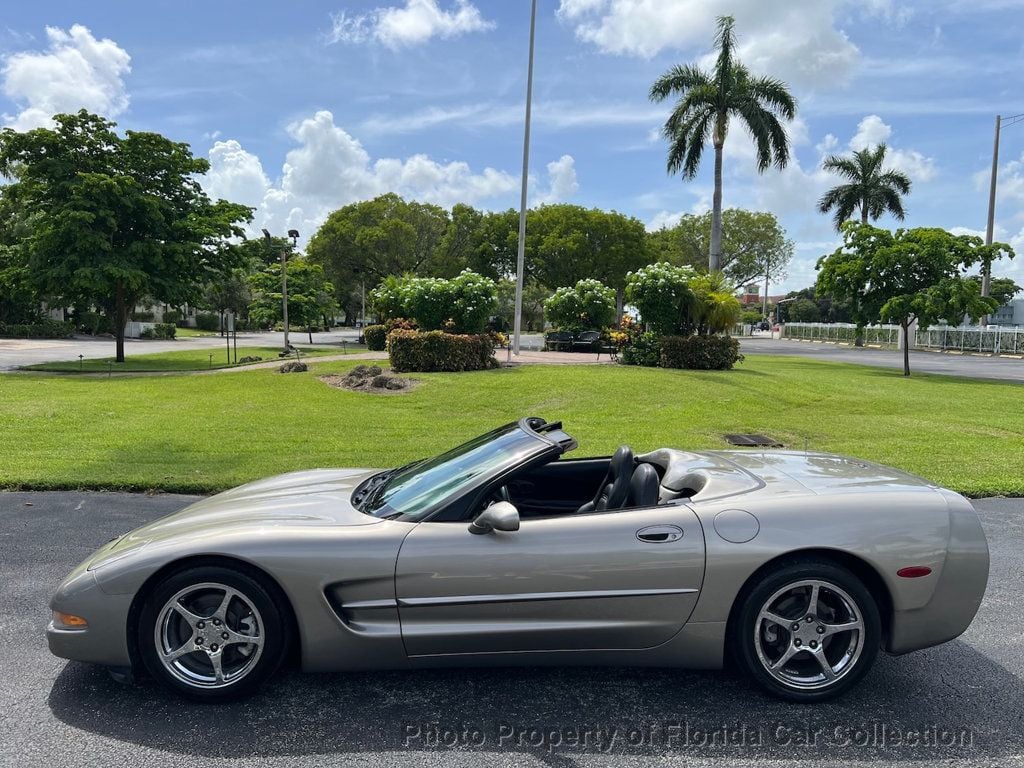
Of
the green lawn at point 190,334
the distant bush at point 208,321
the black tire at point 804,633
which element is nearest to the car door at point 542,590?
the black tire at point 804,633

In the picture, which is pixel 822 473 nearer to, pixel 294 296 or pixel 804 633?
pixel 804 633

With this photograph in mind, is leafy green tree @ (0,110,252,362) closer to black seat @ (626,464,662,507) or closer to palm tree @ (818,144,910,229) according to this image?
black seat @ (626,464,662,507)

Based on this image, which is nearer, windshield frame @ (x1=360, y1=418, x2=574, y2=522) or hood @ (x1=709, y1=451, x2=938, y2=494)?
windshield frame @ (x1=360, y1=418, x2=574, y2=522)

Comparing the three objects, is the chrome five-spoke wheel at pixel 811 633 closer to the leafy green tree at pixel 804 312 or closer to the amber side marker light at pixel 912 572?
the amber side marker light at pixel 912 572

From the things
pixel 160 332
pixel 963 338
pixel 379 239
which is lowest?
pixel 160 332

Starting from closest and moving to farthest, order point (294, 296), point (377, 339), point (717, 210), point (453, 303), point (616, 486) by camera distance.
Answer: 1. point (616, 486)
2. point (453, 303)
3. point (377, 339)
4. point (717, 210)
5. point (294, 296)

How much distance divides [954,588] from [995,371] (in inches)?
1107

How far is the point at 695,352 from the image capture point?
18.9 metres

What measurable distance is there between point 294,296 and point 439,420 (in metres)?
30.8

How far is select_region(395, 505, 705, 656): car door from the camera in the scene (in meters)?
3.00

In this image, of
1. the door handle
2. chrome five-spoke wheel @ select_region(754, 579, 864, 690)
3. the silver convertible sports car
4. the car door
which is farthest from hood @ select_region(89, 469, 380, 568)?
chrome five-spoke wheel @ select_region(754, 579, 864, 690)

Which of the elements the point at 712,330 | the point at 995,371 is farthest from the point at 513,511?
the point at 995,371

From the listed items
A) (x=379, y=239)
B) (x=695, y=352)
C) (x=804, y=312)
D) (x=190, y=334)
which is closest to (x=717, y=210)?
(x=695, y=352)

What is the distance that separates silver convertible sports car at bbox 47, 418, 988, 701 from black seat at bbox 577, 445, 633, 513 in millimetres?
232
